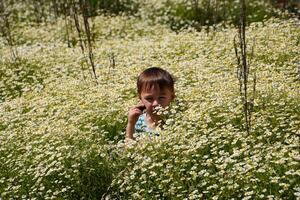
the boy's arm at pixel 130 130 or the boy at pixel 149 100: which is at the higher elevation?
the boy at pixel 149 100

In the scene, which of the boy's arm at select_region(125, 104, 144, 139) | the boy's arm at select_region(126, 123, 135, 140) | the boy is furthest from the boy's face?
the boy's arm at select_region(126, 123, 135, 140)

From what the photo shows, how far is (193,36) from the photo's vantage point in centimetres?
995

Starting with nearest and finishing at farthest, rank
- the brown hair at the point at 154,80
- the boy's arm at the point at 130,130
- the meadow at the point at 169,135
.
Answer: the meadow at the point at 169,135 < the boy's arm at the point at 130,130 < the brown hair at the point at 154,80

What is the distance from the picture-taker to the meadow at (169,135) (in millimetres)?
4699

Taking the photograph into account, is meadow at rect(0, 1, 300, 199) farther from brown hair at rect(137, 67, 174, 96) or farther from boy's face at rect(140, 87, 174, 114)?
brown hair at rect(137, 67, 174, 96)

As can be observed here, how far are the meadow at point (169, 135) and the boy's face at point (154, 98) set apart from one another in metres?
0.15

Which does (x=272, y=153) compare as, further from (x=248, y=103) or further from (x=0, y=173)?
(x=0, y=173)

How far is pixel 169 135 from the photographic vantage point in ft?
17.5

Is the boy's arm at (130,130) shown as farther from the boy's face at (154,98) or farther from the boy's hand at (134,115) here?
the boy's face at (154,98)

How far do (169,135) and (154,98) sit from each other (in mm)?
755

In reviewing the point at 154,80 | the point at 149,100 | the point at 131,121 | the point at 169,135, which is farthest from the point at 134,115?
the point at 169,135

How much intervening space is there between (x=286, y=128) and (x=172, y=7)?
31.6 ft

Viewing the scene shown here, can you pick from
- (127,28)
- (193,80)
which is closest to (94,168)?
(193,80)

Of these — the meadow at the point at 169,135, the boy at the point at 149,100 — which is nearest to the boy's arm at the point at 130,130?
the boy at the point at 149,100
